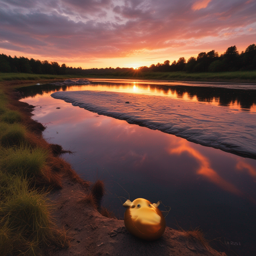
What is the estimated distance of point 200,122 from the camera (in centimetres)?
884

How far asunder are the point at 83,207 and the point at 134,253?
155 cm

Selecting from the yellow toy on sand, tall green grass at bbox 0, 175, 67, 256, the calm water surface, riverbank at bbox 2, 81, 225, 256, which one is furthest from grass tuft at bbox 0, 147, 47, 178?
the yellow toy on sand

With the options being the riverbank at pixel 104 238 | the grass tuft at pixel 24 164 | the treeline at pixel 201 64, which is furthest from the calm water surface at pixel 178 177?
the treeline at pixel 201 64

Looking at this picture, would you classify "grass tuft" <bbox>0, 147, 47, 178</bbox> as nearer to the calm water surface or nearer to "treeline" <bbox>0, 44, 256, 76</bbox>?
the calm water surface

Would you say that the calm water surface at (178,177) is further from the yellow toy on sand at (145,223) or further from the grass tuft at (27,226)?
the grass tuft at (27,226)

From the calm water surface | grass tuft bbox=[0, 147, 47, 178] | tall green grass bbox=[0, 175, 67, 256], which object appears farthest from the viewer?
grass tuft bbox=[0, 147, 47, 178]

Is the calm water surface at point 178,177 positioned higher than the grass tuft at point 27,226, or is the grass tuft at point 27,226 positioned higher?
the grass tuft at point 27,226

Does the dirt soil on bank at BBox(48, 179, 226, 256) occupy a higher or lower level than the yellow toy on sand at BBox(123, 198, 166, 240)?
lower

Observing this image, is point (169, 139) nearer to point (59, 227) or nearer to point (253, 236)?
point (253, 236)

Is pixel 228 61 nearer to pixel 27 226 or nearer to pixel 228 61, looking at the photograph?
pixel 228 61

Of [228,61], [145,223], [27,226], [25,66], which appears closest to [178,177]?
[145,223]

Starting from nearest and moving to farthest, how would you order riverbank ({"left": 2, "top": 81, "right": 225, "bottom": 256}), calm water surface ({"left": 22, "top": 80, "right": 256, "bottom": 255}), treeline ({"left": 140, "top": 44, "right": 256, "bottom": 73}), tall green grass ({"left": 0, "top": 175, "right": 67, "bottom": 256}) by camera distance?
tall green grass ({"left": 0, "top": 175, "right": 67, "bottom": 256}) → riverbank ({"left": 2, "top": 81, "right": 225, "bottom": 256}) → calm water surface ({"left": 22, "top": 80, "right": 256, "bottom": 255}) → treeline ({"left": 140, "top": 44, "right": 256, "bottom": 73})

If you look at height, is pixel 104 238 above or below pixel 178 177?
above

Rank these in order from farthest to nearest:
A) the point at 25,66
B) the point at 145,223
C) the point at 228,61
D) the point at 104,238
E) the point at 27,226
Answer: the point at 25,66 < the point at 228,61 < the point at 104,238 < the point at 27,226 < the point at 145,223
